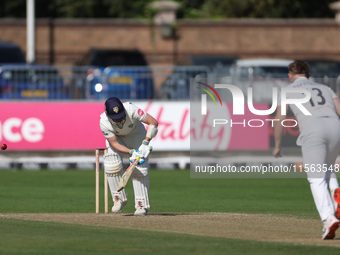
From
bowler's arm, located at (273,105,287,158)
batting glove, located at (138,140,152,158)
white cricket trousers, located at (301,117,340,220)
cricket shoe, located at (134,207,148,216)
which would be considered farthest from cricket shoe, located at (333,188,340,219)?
cricket shoe, located at (134,207,148,216)

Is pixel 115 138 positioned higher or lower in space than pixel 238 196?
higher

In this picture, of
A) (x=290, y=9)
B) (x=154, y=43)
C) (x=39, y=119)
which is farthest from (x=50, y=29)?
(x=39, y=119)

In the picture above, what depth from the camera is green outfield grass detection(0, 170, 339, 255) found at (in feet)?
33.8

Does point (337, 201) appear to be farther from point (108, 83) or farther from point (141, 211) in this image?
point (108, 83)

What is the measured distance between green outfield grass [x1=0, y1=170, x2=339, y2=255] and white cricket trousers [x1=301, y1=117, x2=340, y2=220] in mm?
763

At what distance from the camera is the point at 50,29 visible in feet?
129

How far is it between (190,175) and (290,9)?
22916 mm

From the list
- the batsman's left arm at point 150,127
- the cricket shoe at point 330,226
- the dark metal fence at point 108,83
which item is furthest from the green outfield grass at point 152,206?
the dark metal fence at point 108,83

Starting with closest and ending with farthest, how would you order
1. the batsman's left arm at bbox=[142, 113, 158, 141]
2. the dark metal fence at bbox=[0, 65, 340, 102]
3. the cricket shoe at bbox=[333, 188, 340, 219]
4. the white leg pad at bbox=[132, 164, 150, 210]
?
the cricket shoe at bbox=[333, 188, 340, 219]
the batsman's left arm at bbox=[142, 113, 158, 141]
the white leg pad at bbox=[132, 164, 150, 210]
the dark metal fence at bbox=[0, 65, 340, 102]

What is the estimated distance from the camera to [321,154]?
1105 cm

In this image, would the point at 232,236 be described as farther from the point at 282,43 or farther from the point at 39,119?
the point at 282,43

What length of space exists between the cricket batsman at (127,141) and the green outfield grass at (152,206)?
1.44m

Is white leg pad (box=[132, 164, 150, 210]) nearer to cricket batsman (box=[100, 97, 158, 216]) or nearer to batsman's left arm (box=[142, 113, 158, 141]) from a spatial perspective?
cricket batsman (box=[100, 97, 158, 216])

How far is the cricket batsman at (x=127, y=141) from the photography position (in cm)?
1331
